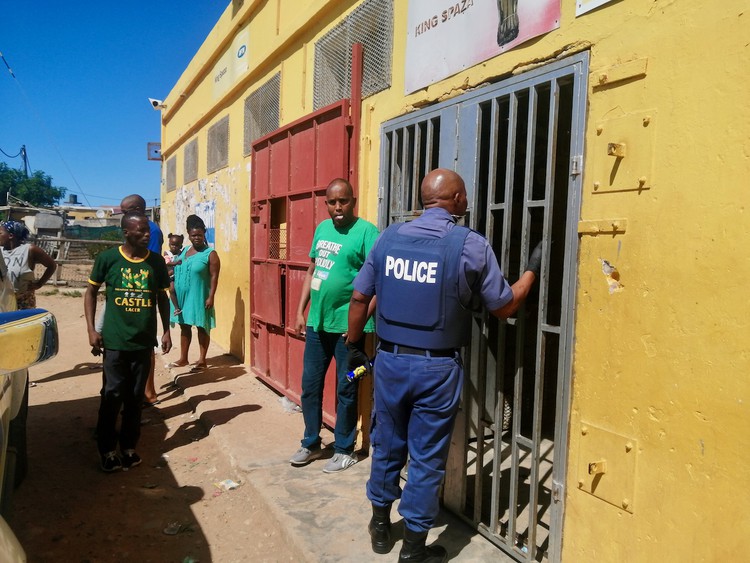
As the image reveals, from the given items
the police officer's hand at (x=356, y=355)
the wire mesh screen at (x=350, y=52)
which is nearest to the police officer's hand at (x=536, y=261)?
the police officer's hand at (x=356, y=355)

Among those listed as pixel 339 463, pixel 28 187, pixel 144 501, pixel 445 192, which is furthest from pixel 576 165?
pixel 28 187

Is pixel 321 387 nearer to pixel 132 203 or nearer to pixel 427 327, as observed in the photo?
pixel 427 327

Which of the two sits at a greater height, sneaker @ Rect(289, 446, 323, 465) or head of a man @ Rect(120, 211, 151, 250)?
head of a man @ Rect(120, 211, 151, 250)

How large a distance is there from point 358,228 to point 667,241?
200cm

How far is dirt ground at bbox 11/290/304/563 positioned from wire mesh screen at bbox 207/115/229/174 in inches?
151

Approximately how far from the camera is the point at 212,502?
11.3 ft

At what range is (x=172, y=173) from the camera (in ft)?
37.5

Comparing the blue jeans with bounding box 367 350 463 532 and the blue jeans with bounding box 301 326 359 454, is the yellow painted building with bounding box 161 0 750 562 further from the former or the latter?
the blue jeans with bounding box 301 326 359 454

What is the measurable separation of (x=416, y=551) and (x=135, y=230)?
282 centimetres

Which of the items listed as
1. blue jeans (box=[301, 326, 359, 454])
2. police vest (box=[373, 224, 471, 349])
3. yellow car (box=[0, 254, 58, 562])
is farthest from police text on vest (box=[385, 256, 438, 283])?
yellow car (box=[0, 254, 58, 562])

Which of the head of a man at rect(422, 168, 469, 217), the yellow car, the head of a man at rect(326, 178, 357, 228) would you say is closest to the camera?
the yellow car

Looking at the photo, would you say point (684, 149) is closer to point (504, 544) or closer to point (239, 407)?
point (504, 544)

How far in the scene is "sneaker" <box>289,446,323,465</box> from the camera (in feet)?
12.0

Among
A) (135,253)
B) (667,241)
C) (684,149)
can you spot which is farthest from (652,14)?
(135,253)
